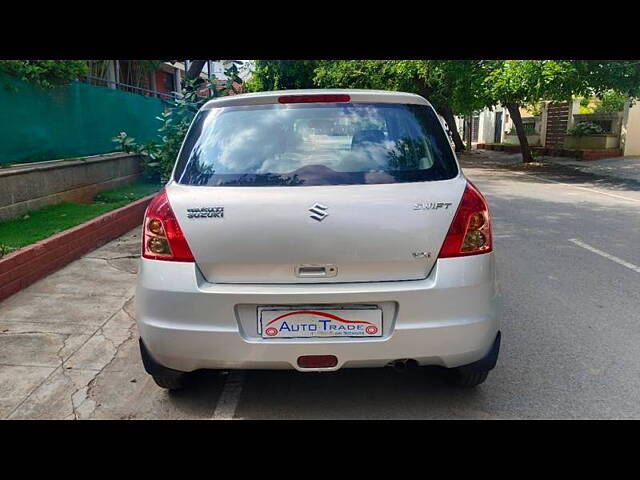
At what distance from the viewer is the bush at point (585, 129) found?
2156cm

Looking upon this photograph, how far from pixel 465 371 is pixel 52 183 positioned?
6654 millimetres

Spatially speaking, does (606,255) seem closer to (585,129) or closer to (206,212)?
(206,212)

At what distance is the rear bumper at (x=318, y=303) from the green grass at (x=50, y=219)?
10.5ft

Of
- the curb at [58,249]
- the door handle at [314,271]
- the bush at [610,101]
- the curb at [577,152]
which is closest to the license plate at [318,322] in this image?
the door handle at [314,271]

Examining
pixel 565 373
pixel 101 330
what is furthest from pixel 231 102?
pixel 565 373

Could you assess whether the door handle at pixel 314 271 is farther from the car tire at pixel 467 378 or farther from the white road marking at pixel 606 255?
the white road marking at pixel 606 255

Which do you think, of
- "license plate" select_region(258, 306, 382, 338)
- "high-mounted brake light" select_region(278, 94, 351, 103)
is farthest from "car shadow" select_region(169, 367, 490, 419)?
"high-mounted brake light" select_region(278, 94, 351, 103)

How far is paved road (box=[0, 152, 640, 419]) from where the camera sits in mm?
3029

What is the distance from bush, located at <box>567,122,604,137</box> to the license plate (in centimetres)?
2212

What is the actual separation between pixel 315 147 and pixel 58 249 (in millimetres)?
3943

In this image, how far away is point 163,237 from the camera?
270 centimetres

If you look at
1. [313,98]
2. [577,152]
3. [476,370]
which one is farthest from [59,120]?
[577,152]

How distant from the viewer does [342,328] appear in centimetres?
261

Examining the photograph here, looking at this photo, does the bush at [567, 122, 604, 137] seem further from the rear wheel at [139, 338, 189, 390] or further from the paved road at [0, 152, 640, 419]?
the rear wheel at [139, 338, 189, 390]
